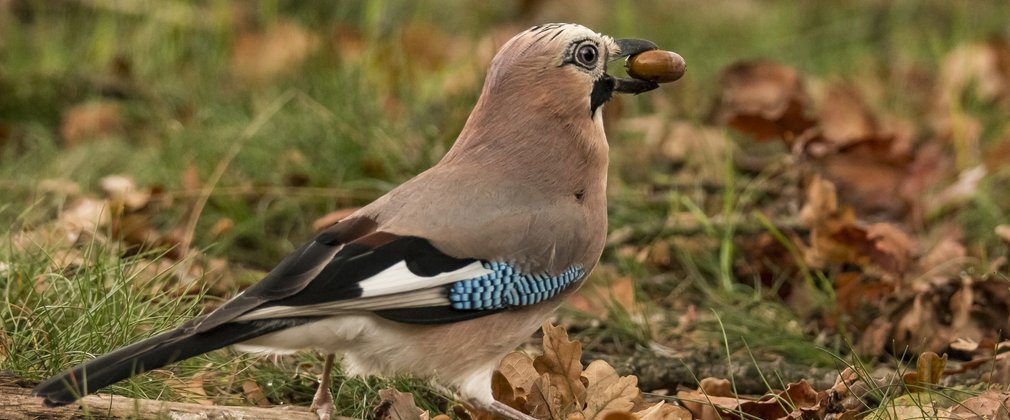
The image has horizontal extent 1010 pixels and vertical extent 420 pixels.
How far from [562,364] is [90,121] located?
12.4 feet

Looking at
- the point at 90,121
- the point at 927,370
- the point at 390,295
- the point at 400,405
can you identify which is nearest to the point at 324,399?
the point at 400,405

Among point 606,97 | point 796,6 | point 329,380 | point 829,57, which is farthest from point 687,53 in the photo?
point 329,380

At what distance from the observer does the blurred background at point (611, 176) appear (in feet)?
12.5

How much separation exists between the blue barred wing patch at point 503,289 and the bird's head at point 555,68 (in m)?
0.51

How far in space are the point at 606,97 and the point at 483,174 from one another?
0.47m

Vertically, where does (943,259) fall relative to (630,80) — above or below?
below

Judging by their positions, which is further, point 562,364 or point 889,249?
point 889,249

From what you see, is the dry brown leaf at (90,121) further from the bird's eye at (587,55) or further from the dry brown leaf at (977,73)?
the dry brown leaf at (977,73)

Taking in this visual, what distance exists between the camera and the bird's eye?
12.3ft

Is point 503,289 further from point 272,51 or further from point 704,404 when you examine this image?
point 272,51

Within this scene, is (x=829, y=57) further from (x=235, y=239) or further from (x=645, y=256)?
(x=235, y=239)

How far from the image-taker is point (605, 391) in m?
3.19

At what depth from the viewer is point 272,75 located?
20.9ft

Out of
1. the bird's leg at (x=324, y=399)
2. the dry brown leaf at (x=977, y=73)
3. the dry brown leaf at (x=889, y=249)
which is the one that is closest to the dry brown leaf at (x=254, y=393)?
the bird's leg at (x=324, y=399)
